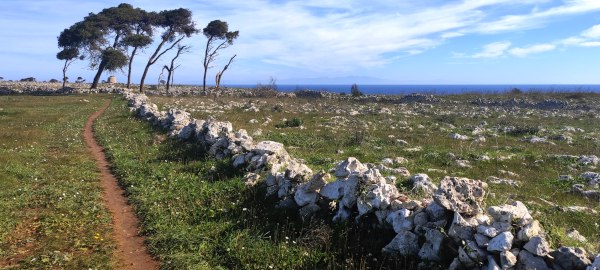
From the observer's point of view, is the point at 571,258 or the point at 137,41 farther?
the point at 137,41

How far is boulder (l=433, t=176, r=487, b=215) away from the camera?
7422 mm

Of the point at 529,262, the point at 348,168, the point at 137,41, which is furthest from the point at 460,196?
the point at 137,41

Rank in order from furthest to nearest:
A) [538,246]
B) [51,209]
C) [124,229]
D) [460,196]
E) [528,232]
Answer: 1. [51,209]
2. [124,229]
3. [460,196]
4. [528,232]
5. [538,246]

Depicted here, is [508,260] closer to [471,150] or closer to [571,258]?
[571,258]

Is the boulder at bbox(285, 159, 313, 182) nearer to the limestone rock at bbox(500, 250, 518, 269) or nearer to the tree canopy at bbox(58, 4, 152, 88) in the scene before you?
the limestone rock at bbox(500, 250, 518, 269)

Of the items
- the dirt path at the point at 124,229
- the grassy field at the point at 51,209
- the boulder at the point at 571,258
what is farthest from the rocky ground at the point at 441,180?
the grassy field at the point at 51,209

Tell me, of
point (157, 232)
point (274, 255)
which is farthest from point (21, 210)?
point (274, 255)

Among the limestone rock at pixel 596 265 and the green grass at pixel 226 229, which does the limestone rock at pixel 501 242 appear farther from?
the green grass at pixel 226 229

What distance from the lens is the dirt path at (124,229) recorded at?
26.7ft

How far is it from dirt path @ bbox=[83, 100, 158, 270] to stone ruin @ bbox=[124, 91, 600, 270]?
124 inches

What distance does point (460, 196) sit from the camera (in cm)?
786

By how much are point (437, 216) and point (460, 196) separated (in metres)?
0.62

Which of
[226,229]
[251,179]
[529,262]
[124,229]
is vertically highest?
[529,262]

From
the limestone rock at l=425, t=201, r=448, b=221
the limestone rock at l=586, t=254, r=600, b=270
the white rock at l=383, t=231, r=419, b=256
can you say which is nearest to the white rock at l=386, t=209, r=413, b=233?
the white rock at l=383, t=231, r=419, b=256
